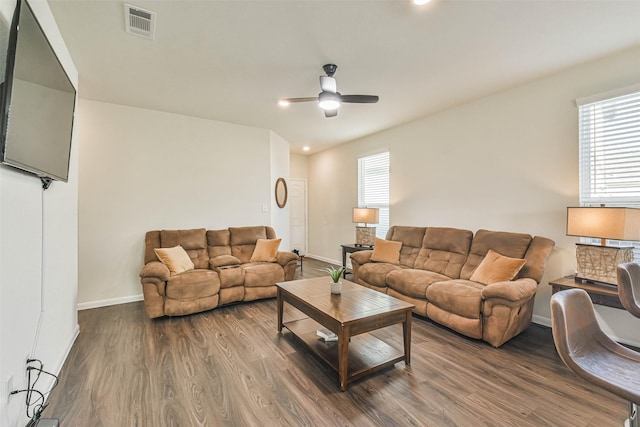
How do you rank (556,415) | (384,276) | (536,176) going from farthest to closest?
(384,276), (536,176), (556,415)

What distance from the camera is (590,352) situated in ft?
4.26

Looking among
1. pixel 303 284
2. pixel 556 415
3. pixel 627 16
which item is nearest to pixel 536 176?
pixel 627 16

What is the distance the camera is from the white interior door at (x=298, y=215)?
23.7 feet

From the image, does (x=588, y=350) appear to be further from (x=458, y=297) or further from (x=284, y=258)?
(x=284, y=258)

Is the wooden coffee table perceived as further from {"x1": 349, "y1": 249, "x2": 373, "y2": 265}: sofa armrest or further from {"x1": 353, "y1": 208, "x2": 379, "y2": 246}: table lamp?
{"x1": 353, "y1": 208, "x2": 379, "y2": 246}: table lamp

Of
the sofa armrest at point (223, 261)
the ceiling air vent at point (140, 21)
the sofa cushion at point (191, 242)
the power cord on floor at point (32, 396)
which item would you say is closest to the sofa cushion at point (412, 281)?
the sofa armrest at point (223, 261)

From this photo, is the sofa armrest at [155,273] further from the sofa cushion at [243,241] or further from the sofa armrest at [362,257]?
the sofa armrest at [362,257]

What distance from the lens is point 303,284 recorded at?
2.95 m

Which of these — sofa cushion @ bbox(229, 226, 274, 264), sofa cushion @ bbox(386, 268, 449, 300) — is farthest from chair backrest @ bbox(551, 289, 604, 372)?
sofa cushion @ bbox(229, 226, 274, 264)

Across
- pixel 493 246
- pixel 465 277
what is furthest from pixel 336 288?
pixel 493 246

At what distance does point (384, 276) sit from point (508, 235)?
1.50m

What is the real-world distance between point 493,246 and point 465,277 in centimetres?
48

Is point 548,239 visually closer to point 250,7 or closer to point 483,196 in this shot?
point 483,196

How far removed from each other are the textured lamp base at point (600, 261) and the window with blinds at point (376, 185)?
2884 millimetres
